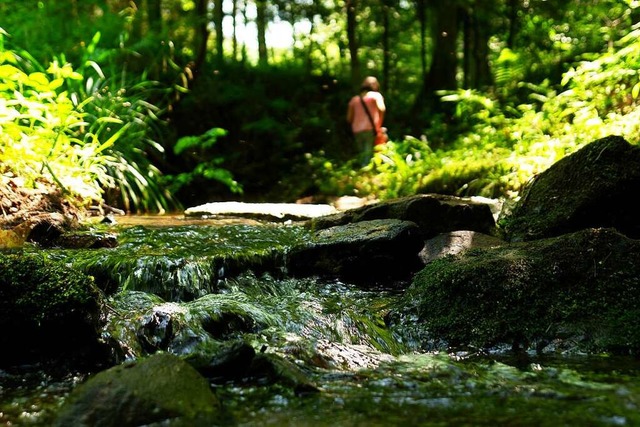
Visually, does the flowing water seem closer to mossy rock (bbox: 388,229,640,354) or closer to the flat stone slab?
mossy rock (bbox: 388,229,640,354)

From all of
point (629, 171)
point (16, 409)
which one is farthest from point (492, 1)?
point (16, 409)

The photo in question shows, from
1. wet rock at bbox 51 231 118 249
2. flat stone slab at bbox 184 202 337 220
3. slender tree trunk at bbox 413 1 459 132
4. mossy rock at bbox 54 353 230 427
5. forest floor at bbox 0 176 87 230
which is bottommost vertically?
mossy rock at bbox 54 353 230 427

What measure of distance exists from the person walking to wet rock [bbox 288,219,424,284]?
6.13 meters

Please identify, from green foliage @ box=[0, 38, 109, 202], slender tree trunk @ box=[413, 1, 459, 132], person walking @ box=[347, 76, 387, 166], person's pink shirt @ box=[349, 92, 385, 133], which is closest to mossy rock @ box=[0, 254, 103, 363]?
green foliage @ box=[0, 38, 109, 202]

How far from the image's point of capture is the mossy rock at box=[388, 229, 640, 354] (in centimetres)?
342

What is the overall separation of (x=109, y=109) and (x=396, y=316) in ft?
20.9

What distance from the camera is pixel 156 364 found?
249 centimetres

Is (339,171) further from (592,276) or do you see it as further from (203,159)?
(592,276)

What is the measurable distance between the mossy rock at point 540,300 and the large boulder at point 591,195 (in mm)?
967

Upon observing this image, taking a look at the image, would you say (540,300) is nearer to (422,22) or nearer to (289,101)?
(289,101)

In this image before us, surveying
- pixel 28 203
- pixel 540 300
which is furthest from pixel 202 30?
pixel 540 300

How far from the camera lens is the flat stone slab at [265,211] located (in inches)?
298

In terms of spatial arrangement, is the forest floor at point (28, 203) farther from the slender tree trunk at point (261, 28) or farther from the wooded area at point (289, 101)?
the slender tree trunk at point (261, 28)

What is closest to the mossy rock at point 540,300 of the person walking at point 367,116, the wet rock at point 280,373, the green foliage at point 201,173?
the wet rock at point 280,373
